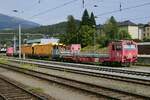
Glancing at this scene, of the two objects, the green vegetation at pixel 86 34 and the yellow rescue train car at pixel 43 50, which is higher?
the green vegetation at pixel 86 34

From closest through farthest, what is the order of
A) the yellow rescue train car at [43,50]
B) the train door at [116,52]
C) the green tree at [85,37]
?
the train door at [116,52]
the yellow rescue train car at [43,50]
the green tree at [85,37]

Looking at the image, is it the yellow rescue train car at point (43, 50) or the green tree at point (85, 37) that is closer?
the yellow rescue train car at point (43, 50)

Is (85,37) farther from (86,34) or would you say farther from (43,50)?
(43,50)

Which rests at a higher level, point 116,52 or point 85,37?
point 85,37

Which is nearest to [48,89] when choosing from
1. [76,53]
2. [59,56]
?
[76,53]

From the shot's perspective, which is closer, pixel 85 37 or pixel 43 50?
pixel 43 50

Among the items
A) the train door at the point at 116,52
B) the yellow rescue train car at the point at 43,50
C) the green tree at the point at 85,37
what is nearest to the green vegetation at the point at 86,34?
the green tree at the point at 85,37

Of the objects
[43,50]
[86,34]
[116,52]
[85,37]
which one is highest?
[86,34]

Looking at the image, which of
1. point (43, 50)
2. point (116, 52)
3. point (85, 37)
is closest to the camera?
point (116, 52)

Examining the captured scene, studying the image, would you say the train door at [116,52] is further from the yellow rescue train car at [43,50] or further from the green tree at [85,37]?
the green tree at [85,37]

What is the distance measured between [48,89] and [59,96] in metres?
2.89

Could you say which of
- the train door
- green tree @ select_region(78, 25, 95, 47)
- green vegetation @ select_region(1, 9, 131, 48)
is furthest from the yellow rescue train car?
green tree @ select_region(78, 25, 95, 47)

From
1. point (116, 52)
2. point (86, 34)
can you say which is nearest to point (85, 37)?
point (86, 34)

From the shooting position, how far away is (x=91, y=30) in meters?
106
